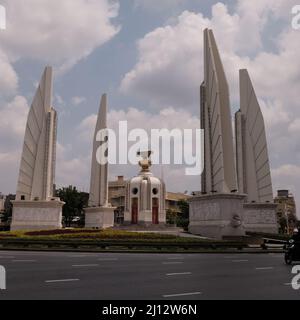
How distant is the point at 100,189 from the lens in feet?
163

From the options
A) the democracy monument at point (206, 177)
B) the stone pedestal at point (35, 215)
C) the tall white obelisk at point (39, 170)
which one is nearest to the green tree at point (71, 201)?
the democracy monument at point (206, 177)

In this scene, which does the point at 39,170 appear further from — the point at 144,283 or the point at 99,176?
the point at 144,283

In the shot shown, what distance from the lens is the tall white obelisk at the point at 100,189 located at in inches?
1891

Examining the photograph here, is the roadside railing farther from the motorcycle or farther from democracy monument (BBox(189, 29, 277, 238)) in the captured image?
the motorcycle

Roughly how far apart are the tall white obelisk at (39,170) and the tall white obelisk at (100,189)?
7.12 meters

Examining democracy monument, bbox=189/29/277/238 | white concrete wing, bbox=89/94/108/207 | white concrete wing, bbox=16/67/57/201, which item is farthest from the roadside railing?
white concrete wing, bbox=89/94/108/207

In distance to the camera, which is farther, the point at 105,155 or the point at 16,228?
the point at 105,155

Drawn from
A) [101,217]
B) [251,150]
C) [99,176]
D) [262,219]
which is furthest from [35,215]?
[251,150]

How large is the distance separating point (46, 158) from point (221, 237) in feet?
72.2

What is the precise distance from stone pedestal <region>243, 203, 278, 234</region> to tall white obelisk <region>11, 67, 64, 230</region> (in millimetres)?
22412

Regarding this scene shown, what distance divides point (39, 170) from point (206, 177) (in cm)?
1905
